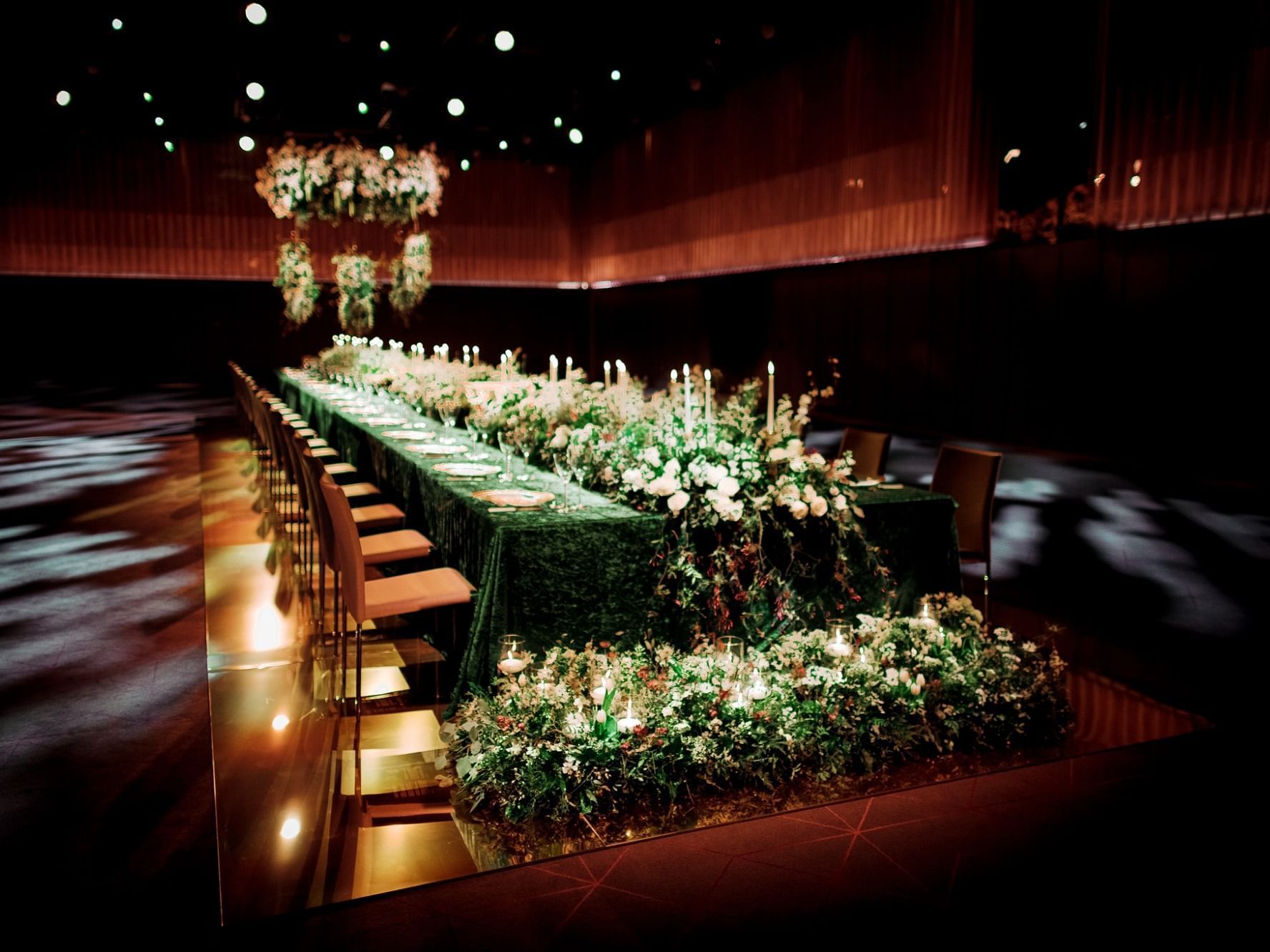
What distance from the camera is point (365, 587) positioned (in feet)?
10.6

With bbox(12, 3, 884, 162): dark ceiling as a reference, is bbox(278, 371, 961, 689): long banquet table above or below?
below

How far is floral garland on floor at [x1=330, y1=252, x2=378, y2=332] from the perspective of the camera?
8.52 metres

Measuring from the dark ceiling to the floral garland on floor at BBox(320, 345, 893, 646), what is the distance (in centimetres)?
597

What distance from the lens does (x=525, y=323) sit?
61.0ft

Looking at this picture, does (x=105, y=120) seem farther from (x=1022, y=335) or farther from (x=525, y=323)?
(x=1022, y=335)

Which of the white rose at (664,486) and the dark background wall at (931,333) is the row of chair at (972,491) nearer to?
the white rose at (664,486)

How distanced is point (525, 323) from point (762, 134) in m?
7.17

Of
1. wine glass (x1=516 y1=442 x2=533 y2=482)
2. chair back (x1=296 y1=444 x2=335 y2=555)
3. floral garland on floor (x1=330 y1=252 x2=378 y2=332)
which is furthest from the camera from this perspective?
floral garland on floor (x1=330 y1=252 x2=378 y2=332)

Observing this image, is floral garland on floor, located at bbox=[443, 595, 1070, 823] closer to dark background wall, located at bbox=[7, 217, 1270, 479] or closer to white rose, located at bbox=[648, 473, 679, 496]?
white rose, located at bbox=[648, 473, 679, 496]

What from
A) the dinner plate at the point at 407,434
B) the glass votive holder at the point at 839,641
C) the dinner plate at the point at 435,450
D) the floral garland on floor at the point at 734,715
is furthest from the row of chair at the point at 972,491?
the dinner plate at the point at 407,434

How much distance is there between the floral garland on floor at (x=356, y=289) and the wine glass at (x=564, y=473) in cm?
510

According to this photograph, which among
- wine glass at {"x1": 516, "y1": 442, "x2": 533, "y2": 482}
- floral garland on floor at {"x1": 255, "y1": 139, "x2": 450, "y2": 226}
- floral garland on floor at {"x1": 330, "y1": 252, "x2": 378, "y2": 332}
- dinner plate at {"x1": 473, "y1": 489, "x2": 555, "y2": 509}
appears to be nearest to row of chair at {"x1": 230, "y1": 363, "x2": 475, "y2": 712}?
dinner plate at {"x1": 473, "y1": 489, "x2": 555, "y2": 509}

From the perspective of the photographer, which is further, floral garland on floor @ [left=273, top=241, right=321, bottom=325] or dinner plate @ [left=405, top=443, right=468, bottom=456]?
floral garland on floor @ [left=273, top=241, right=321, bottom=325]

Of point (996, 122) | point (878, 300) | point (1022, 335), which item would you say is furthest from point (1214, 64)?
point (878, 300)
